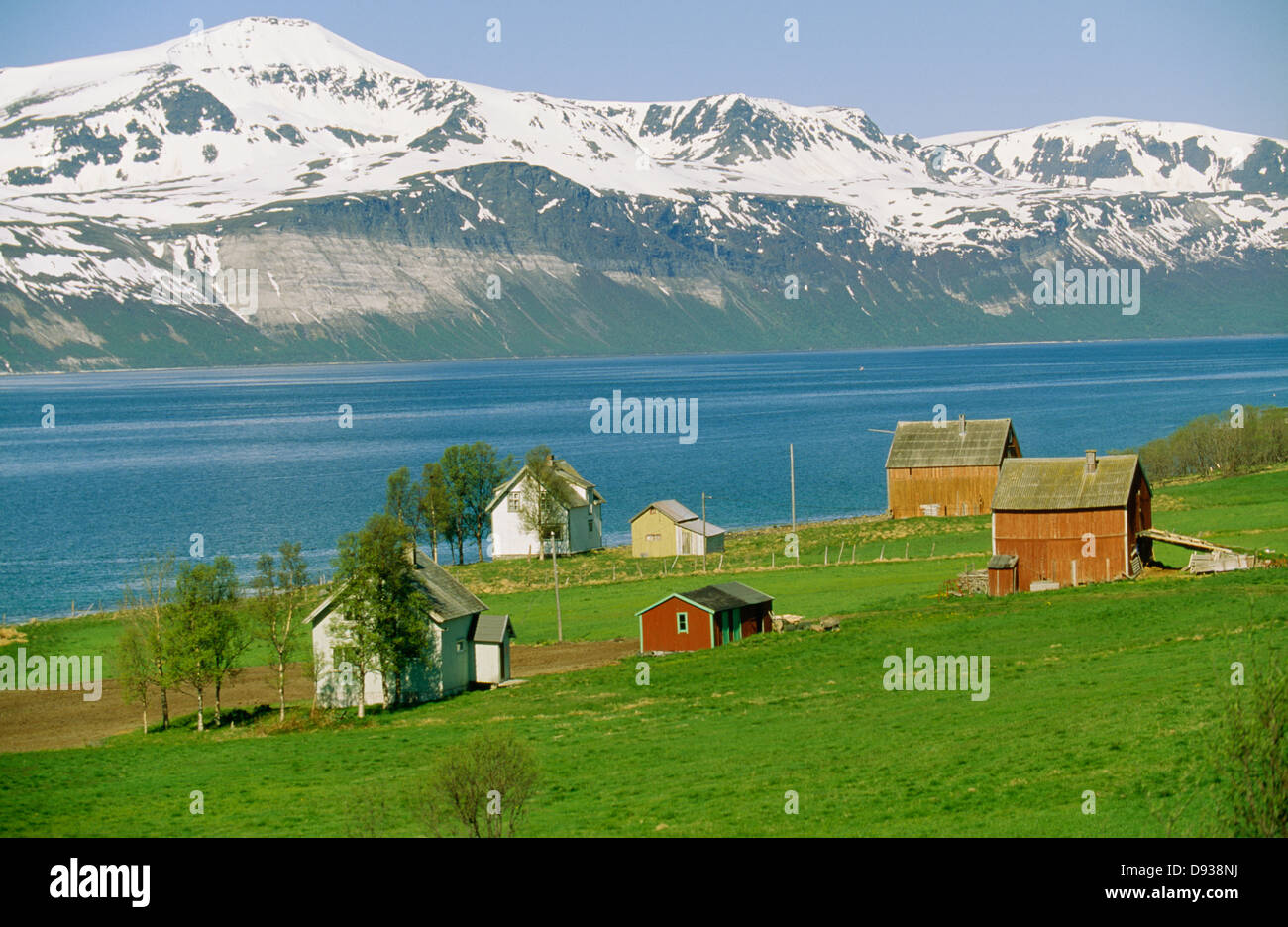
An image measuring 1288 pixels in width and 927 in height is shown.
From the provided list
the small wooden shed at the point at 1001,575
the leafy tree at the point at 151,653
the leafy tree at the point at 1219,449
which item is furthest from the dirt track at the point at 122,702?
the leafy tree at the point at 1219,449

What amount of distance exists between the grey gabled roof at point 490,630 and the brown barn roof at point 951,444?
47084mm

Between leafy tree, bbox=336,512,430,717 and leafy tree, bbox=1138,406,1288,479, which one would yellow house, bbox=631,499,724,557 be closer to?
leafy tree, bbox=336,512,430,717

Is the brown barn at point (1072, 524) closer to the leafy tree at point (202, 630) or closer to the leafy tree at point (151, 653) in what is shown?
the leafy tree at point (202, 630)

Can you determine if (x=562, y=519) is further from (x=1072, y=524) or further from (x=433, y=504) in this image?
(x=1072, y=524)

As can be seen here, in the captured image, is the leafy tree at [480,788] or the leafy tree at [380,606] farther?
the leafy tree at [380,606]

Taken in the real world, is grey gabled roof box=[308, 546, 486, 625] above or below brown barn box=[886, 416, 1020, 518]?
below

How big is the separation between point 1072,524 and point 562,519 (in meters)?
35.6

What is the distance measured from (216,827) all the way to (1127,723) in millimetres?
17853

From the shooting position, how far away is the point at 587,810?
25891mm

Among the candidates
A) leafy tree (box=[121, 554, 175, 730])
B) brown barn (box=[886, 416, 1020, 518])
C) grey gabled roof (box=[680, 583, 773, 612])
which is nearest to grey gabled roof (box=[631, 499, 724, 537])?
brown barn (box=[886, 416, 1020, 518])

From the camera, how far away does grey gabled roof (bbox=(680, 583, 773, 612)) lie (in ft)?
165

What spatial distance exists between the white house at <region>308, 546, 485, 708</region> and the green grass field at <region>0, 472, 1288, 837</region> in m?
1.60

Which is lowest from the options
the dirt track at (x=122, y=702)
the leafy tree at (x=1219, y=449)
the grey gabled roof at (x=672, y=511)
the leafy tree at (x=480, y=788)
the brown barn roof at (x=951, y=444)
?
the leafy tree at (x=480, y=788)

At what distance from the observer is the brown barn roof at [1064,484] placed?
56.6 metres
